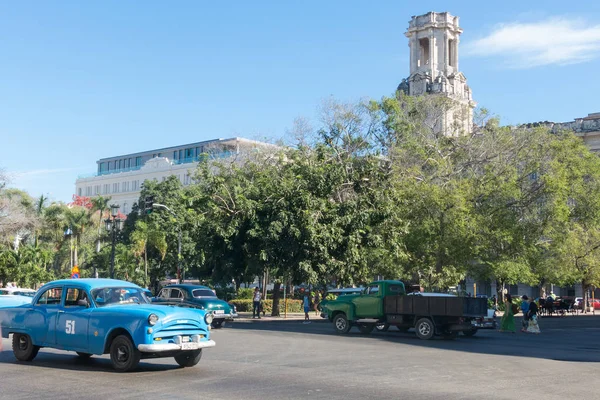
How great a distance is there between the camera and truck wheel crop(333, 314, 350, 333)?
28.6 metres

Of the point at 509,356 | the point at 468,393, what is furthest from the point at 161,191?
the point at 468,393

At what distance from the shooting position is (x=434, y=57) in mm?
100938

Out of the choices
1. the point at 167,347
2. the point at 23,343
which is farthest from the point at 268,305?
the point at 167,347

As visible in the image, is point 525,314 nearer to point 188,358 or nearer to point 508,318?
point 508,318

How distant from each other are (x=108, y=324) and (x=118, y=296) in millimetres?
958

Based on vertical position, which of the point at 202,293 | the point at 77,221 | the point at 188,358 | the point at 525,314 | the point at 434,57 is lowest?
the point at 188,358

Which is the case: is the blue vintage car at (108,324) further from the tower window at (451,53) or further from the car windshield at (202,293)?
the tower window at (451,53)

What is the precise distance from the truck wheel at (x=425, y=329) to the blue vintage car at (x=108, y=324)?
12497 millimetres

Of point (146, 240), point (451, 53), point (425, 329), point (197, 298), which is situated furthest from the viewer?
point (451, 53)

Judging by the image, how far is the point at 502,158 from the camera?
48.0 m

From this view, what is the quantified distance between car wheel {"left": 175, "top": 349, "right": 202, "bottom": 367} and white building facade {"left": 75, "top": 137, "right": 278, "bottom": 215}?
3185 inches

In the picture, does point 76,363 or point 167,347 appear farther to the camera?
point 76,363

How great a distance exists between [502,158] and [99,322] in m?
38.1

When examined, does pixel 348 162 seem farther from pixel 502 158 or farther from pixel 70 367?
pixel 70 367
